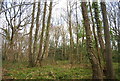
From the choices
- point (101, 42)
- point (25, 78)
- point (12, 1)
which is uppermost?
point (12, 1)

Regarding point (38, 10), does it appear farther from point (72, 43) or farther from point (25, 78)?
point (25, 78)

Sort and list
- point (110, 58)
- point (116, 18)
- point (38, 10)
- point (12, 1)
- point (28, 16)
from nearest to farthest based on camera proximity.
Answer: point (110, 58), point (116, 18), point (38, 10), point (12, 1), point (28, 16)

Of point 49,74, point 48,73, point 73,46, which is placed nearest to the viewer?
point 49,74

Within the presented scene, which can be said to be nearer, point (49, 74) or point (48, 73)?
point (49, 74)

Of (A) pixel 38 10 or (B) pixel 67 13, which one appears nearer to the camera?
(A) pixel 38 10

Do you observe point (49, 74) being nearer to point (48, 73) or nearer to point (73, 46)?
point (48, 73)

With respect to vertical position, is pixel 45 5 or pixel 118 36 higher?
pixel 45 5

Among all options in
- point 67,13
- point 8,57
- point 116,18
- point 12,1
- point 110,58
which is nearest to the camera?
point 110,58

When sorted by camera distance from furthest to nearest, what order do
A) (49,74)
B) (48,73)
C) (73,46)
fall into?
(73,46) → (48,73) → (49,74)

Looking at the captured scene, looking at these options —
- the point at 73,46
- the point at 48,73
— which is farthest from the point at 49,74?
the point at 73,46

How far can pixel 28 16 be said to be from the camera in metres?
10.6

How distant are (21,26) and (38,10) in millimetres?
2661

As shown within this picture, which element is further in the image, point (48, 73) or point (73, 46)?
point (73, 46)

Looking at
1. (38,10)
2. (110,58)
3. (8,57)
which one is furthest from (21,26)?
(110,58)
